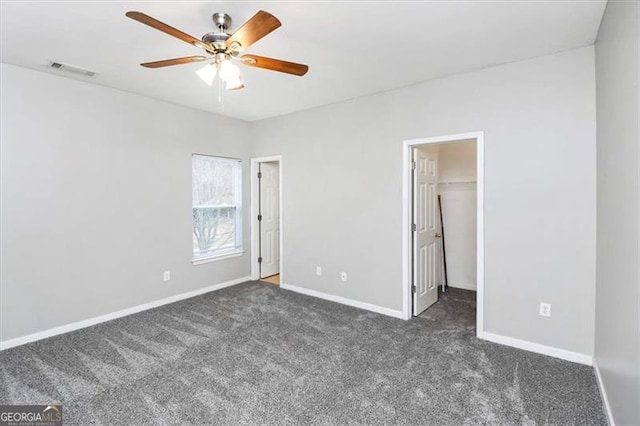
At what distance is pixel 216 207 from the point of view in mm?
4789

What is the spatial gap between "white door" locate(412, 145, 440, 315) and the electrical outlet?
3.96ft

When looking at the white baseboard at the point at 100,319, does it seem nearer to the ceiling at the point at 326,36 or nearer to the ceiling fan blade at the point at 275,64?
the ceiling at the point at 326,36

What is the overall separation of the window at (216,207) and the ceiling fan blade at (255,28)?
2858 millimetres

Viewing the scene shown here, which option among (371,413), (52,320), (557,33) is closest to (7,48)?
(52,320)

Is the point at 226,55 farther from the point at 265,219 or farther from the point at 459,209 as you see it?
the point at 459,209

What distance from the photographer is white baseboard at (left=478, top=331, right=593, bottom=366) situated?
259 cm

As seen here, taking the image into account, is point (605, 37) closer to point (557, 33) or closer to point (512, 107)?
point (557, 33)

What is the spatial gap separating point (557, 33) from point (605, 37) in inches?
13.8

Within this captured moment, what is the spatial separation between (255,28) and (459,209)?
4.03m

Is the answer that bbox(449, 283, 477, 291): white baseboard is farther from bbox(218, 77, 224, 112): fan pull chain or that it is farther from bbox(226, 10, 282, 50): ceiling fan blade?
bbox(226, 10, 282, 50): ceiling fan blade

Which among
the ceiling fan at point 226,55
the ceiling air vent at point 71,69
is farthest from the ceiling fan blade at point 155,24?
the ceiling air vent at point 71,69

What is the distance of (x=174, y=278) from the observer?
420 cm

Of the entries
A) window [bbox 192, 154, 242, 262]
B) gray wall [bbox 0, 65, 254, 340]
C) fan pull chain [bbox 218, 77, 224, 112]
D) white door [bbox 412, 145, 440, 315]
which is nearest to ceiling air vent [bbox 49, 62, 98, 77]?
gray wall [bbox 0, 65, 254, 340]

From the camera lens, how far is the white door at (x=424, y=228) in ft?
12.0
